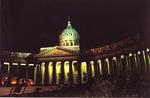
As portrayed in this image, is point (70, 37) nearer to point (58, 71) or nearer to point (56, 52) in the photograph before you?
point (56, 52)

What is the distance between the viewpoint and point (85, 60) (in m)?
4.12

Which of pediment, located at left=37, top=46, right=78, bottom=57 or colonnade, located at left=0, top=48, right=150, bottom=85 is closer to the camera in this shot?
colonnade, located at left=0, top=48, right=150, bottom=85

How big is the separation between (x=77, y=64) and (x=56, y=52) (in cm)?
34

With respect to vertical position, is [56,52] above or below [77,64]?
above

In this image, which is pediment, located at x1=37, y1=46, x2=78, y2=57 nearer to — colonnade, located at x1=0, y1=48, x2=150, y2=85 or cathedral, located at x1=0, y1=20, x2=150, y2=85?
cathedral, located at x1=0, y1=20, x2=150, y2=85

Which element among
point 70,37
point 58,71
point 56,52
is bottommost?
point 58,71

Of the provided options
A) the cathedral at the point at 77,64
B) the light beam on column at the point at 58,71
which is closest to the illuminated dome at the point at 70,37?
the cathedral at the point at 77,64

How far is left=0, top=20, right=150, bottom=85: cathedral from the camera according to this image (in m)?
3.93

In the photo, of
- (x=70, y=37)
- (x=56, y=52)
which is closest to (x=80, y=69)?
(x=56, y=52)

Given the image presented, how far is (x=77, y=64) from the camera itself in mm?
4109

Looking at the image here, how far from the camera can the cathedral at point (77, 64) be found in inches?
155

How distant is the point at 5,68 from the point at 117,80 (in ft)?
5.02

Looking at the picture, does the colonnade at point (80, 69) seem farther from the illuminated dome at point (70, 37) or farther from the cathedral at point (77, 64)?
the illuminated dome at point (70, 37)

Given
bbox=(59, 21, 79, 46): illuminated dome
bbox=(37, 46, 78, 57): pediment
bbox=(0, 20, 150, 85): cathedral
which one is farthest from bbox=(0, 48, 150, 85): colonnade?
bbox=(59, 21, 79, 46): illuminated dome
